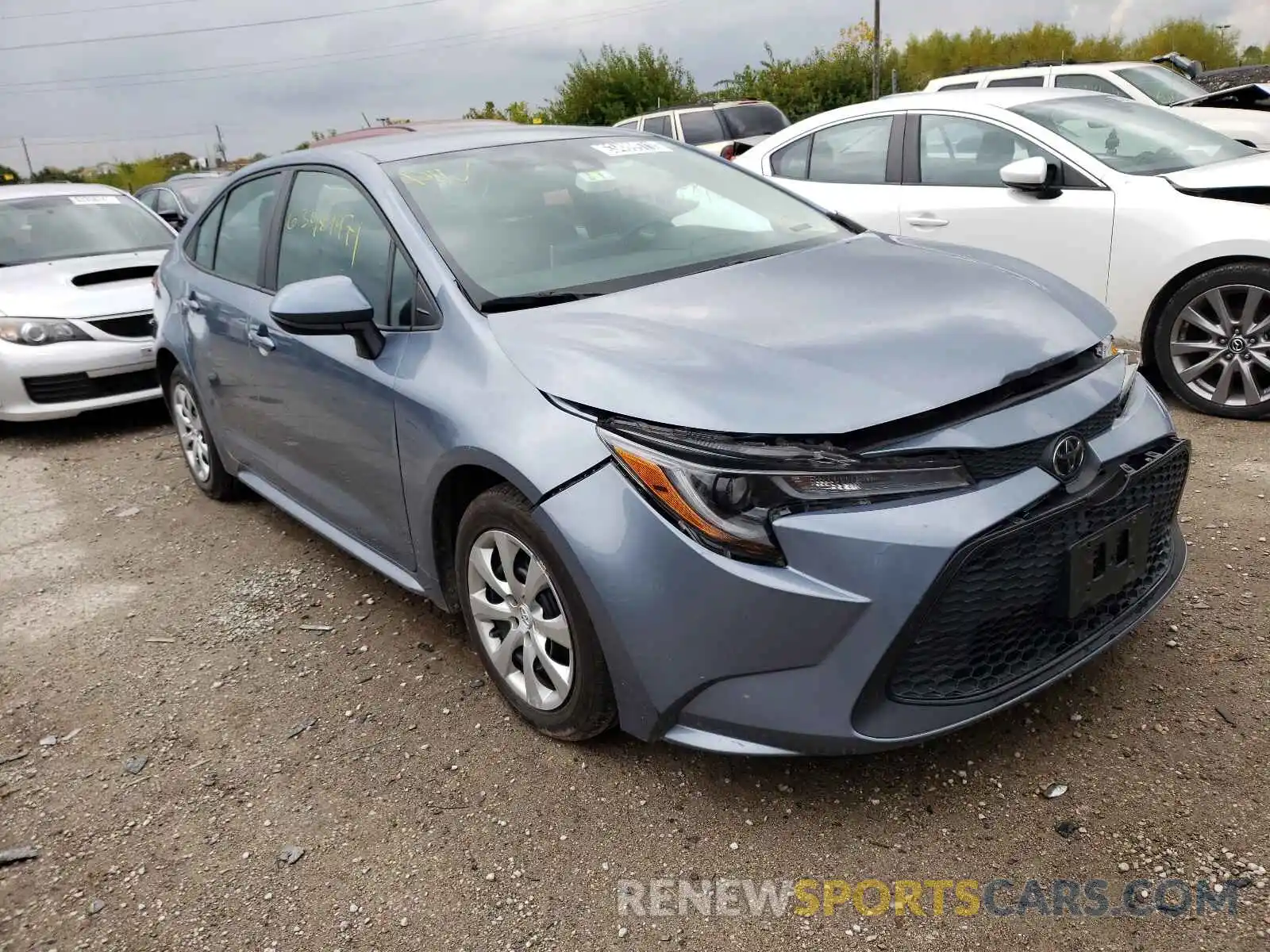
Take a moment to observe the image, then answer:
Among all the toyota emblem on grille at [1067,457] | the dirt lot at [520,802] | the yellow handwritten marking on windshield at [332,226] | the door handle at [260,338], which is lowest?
the dirt lot at [520,802]

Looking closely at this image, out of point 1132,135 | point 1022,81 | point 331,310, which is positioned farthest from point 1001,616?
point 1022,81

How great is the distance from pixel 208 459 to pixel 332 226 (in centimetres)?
188

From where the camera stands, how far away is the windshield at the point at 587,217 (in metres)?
2.95

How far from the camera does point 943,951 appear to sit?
6.53 feet

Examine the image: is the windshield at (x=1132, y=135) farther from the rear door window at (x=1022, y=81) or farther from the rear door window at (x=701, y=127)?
the rear door window at (x=701, y=127)

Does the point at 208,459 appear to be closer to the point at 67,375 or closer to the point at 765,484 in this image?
the point at 67,375

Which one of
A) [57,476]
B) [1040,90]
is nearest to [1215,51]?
[1040,90]

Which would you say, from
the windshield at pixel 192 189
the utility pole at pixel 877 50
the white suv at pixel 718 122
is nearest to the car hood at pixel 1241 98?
the white suv at pixel 718 122

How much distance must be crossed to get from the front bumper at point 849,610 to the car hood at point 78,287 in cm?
515

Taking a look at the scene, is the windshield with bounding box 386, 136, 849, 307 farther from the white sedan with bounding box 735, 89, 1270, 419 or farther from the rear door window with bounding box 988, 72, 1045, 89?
the rear door window with bounding box 988, 72, 1045, 89

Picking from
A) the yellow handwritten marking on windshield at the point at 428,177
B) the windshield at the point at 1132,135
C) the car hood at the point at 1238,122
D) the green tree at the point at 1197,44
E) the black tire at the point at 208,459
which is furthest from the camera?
the green tree at the point at 1197,44

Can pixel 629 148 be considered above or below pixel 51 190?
above

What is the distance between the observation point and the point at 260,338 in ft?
12.0

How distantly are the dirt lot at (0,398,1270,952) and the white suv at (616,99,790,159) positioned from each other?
12525mm
